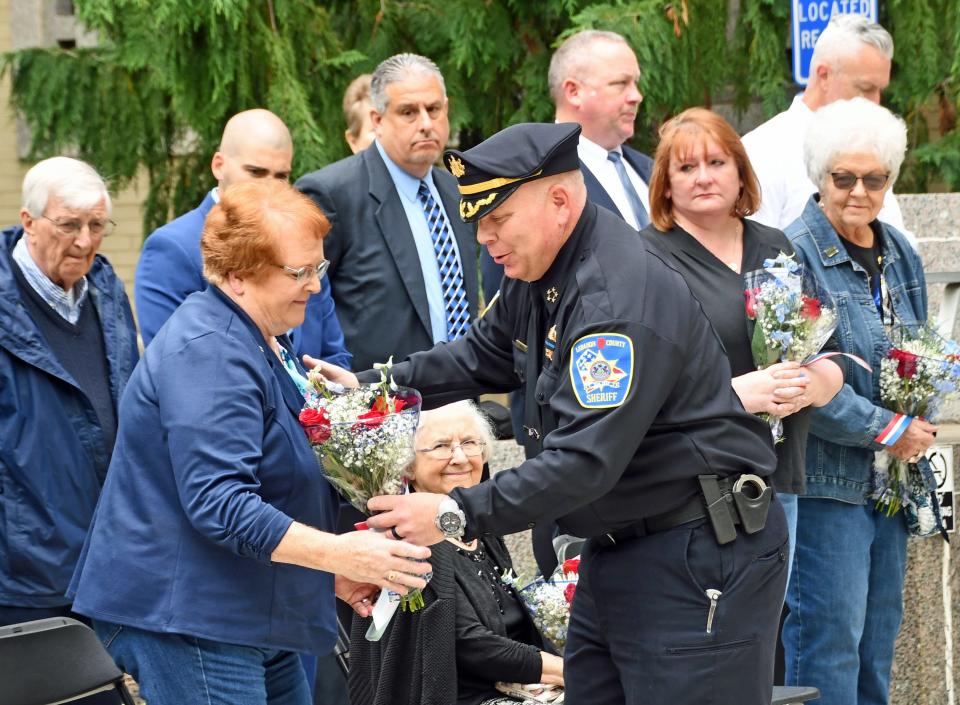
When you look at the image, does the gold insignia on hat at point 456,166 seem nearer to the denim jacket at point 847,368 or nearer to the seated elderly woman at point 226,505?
the seated elderly woman at point 226,505

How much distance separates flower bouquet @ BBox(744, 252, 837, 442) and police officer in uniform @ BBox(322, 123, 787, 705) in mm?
721

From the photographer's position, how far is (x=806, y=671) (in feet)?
16.0

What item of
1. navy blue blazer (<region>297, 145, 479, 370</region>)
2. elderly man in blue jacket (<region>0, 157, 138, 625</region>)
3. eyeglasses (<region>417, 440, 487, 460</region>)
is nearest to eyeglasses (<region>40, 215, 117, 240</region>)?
elderly man in blue jacket (<region>0, 157, 138, 625</region>)

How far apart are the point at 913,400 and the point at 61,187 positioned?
288 centimetres

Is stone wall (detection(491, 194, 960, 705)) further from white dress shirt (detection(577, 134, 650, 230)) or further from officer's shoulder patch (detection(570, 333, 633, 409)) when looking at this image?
officer's shoulder patch (detection(570, 333, 633, 409))

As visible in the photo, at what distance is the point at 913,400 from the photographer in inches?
189

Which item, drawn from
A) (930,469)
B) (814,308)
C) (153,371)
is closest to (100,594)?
(153,371)

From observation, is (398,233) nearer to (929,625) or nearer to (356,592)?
(356,592)

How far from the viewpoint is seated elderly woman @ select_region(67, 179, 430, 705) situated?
3252 mm

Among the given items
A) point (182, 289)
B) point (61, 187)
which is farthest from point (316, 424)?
point (61, 187)

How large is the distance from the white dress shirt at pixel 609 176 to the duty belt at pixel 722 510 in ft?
6.81

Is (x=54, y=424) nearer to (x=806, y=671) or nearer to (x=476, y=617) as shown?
(x=476, y=617)

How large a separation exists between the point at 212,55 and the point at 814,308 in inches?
150

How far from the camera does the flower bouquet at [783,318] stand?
425 cm
